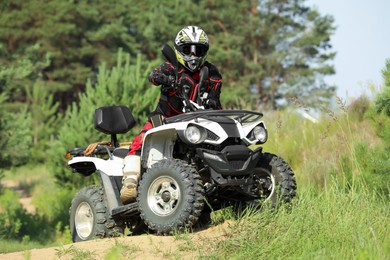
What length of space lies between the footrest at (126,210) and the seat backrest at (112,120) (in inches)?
42.7

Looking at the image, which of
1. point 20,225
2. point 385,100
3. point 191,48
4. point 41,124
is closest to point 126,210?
point 191,48

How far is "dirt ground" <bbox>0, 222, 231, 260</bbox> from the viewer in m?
7.11

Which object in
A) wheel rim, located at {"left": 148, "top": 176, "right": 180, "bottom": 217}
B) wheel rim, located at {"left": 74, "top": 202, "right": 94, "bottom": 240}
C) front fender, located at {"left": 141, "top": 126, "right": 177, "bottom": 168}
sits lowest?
wheel rim, located at {"left": 74, "top": 202, "right": 94, "bottom": 240}

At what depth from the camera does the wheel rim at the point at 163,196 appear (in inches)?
305

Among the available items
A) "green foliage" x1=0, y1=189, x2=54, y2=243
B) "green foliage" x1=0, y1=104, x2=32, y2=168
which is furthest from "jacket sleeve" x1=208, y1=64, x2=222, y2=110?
"green foliage" x1=0, y1=104, x2=32, y2=168

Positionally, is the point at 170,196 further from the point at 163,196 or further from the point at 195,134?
the point at 195,134

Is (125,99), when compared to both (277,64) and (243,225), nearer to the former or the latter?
(243,225)

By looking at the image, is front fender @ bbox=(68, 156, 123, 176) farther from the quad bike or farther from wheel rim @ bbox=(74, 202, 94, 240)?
wheel rim @ bbox=(74, 202, 94, 240)

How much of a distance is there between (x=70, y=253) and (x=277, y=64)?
33.5 metres

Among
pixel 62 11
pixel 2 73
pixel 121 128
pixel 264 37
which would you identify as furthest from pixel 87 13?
pixel 121 128

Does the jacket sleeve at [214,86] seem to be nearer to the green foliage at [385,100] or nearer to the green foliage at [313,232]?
the green foliage at [313,232]

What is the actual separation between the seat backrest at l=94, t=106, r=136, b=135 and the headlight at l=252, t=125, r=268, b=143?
2.07 m

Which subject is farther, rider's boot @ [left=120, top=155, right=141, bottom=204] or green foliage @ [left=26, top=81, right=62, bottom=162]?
green foliage @ [left=26, top=81, right=62, bottom=162]

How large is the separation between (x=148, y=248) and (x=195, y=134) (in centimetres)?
120
